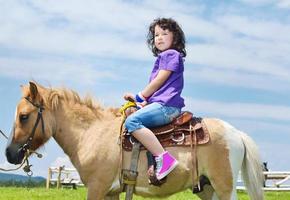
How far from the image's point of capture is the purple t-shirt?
7.44 metres

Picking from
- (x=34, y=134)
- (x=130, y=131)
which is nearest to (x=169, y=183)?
(x=130, y=131)

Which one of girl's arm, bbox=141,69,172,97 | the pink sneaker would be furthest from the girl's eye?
the pink sneaker

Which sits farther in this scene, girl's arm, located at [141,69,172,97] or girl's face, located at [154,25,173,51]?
girl's face, located at [154,25,173,51]

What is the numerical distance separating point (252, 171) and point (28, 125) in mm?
3088

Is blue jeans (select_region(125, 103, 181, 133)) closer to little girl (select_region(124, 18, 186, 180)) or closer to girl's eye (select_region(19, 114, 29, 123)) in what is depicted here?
little girl (select_region(124, 18, 186, 180))

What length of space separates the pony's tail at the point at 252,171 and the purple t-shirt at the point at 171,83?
1113 millimetres

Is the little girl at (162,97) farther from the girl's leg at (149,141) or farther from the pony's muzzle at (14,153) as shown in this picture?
the pony's muzzle at (14,153)

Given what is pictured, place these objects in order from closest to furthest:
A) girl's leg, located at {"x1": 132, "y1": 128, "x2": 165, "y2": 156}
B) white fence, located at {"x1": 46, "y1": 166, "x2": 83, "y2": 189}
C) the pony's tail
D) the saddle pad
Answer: girl's leg, located at {"x1": 132, "y1": 128, "x2": 165, "y2": 156} → the saddle pad → the pony's tail → white fence, located at {"x1": 46, "y1": 166, "x2": 83, "y2": 189}

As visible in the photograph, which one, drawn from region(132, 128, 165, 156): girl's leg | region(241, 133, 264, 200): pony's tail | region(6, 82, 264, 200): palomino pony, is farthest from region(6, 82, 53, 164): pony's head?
region(241, 133, 264, 200): pony's tail

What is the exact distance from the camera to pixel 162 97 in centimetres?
745

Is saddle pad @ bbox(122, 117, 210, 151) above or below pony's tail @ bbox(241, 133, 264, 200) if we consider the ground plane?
above

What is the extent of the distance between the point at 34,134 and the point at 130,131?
4.29ft

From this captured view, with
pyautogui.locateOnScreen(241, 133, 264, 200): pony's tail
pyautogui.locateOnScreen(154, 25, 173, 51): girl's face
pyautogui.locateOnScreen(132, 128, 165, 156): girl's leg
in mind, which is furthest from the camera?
pyautogui.locateOnScreen(154, 25, 173, 51): girl's face

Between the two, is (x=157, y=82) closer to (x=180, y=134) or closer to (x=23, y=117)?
(x=180, y=134)
